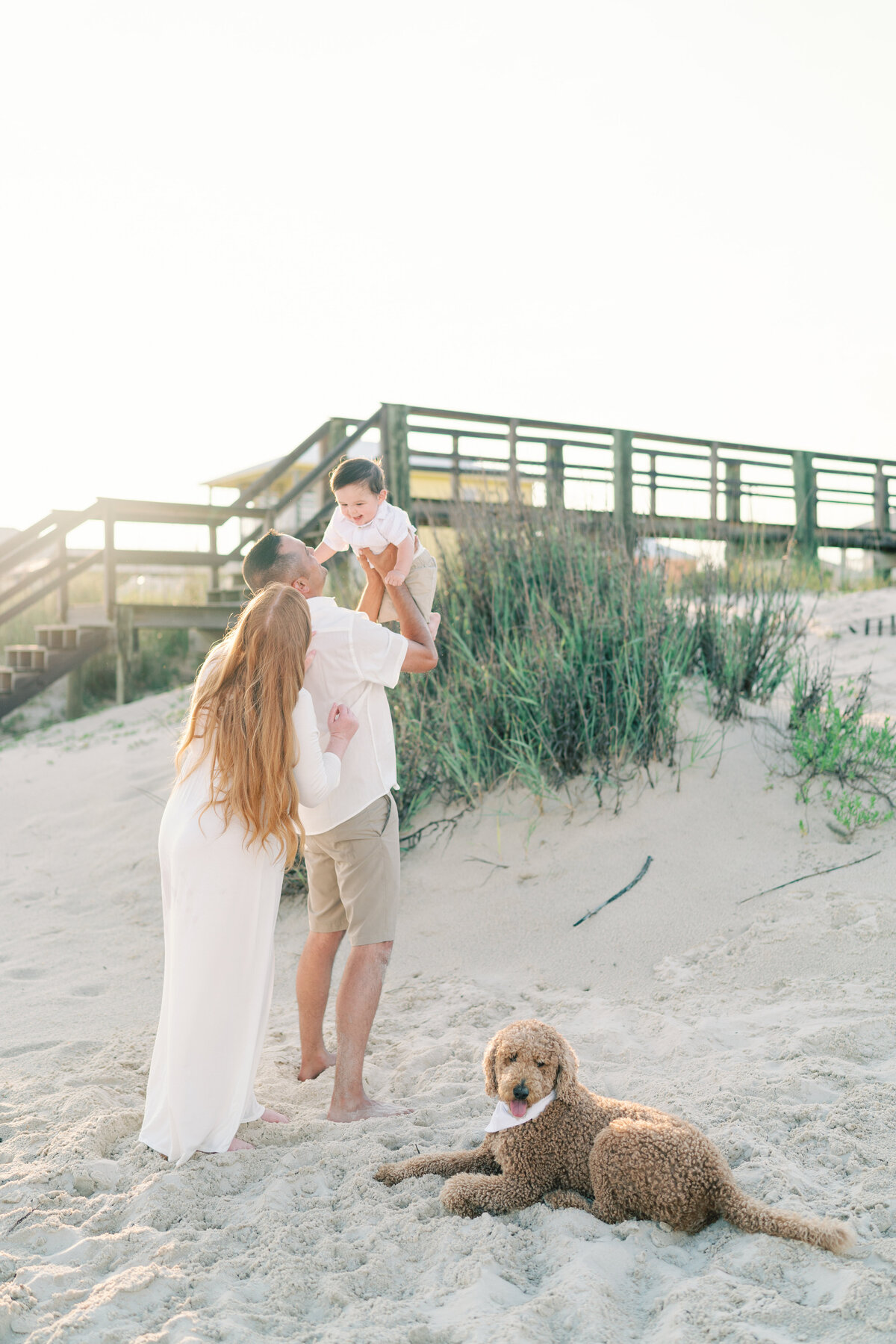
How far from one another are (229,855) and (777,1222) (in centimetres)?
158

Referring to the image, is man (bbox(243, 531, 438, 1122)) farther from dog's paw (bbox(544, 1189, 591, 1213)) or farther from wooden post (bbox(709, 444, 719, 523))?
wooden post (bbox(709, 444, 719, 523))

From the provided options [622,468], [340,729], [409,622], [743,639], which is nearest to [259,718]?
[340,729]

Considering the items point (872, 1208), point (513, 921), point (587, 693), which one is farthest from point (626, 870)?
point (872, 1208)

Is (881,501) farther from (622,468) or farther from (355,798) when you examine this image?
(355,798)

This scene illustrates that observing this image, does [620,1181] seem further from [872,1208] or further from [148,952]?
[148,952]

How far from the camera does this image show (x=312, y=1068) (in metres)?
3.32

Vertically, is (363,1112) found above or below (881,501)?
below

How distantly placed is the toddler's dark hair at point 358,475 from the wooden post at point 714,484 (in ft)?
13.9

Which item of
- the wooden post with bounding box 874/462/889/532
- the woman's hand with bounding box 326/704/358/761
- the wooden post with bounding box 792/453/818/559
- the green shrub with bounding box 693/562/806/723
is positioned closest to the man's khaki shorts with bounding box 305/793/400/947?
the woman's hand with bounding box 326/704/358/761

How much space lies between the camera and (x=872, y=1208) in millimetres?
2197

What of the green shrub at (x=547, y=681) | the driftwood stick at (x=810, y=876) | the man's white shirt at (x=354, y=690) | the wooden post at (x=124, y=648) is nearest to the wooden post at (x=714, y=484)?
the green shrub at (x=547, y=681)

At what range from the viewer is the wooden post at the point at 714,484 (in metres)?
7.53

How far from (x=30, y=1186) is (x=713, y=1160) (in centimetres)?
173

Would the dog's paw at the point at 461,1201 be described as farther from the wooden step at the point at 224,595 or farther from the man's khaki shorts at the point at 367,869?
the wooden step at the point at 224,595
